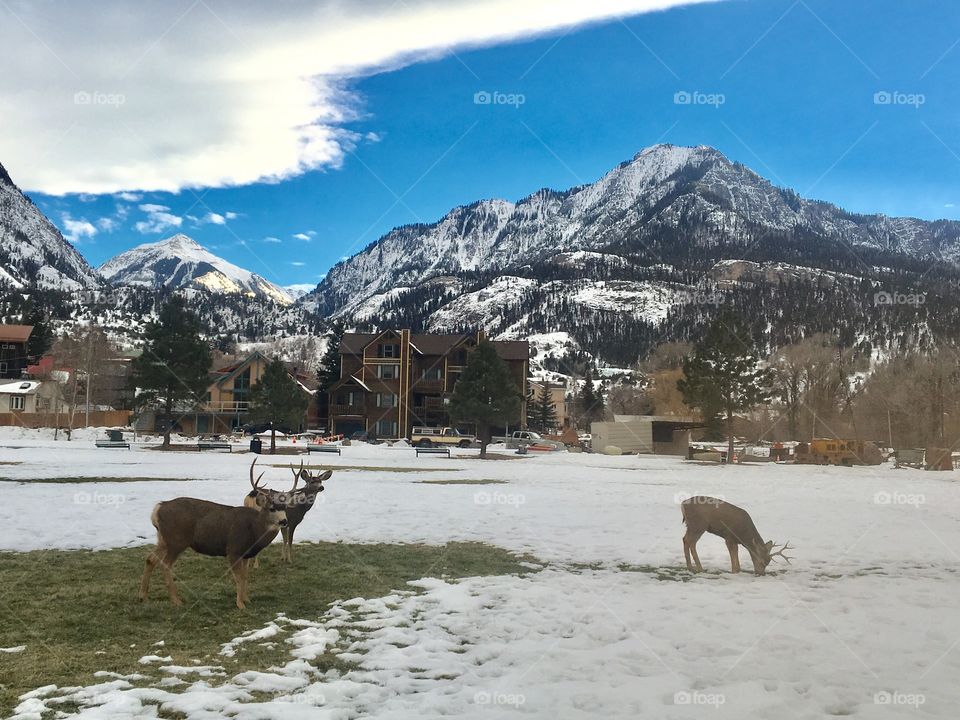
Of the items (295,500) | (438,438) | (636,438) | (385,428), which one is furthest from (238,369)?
(295,500)

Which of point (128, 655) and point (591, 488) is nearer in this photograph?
point (128, 655)

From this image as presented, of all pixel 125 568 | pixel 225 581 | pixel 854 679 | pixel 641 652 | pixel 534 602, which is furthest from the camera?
pixel 125 568

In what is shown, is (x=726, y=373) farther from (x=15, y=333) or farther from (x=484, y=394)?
(x=15, y=333)

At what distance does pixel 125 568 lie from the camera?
1119 cm

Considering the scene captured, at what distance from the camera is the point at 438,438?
68.1 meters

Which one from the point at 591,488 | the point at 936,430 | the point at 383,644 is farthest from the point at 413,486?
the point at 936,430

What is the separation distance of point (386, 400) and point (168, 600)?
69547 mm

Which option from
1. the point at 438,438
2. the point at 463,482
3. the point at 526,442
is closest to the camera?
the point at 463,482

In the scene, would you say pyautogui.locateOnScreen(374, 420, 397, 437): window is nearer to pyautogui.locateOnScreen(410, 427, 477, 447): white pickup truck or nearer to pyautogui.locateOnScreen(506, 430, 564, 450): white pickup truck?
pyautogui.locateOnScreen(410, 427, 477, 447): white pickup truck

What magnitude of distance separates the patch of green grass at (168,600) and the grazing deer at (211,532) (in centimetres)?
43

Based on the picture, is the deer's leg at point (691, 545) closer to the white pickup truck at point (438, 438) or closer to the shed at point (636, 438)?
the white pickup truck at point (438, 438)

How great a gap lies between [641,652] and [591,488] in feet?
65.8

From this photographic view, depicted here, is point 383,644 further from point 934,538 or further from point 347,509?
point 934,538

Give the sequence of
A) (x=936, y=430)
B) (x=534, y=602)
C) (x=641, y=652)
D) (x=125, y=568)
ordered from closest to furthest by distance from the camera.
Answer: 1. (x=641, y=652)
2. (x=534, y=602)
3. (x=125, y=568)
4. (x=936, y=430)
